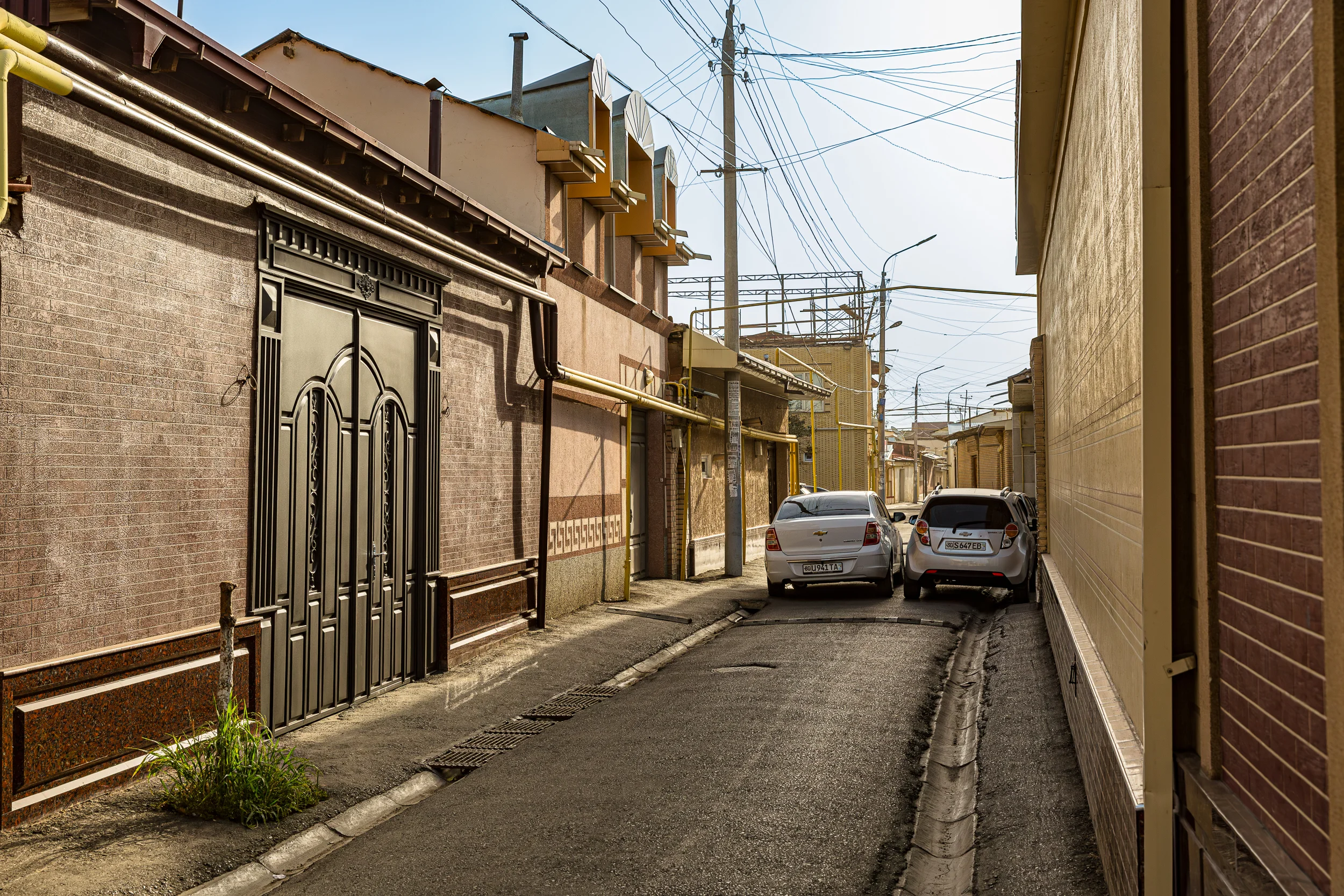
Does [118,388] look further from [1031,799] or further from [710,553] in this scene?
[710,553]

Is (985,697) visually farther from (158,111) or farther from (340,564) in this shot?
(158,111)

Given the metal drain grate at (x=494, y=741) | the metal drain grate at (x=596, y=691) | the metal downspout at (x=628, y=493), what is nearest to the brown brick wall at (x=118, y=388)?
the metal drain grate at (x=494, y=741)

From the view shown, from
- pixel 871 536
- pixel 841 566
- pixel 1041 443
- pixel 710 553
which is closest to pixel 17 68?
pixel 841 566

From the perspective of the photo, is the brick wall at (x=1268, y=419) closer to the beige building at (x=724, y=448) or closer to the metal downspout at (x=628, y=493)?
the metal downspout at (x=628, y=493)

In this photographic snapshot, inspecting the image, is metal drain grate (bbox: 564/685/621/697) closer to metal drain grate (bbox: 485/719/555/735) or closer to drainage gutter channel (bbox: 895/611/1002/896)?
metal drain grate (bbox: 485/719/555/735)

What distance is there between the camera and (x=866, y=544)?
1529 centimetres

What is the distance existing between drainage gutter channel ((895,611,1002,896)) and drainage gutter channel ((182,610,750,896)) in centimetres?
284

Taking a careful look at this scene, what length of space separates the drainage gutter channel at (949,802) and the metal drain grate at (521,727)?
285 centimetres

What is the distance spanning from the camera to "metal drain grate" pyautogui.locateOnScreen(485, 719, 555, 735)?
7781mm

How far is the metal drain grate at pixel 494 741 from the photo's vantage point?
731 centimetres

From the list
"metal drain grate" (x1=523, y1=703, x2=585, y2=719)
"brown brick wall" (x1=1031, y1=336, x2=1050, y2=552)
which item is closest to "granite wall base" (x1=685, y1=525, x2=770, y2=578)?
"brown brick wall" (x1=1031, y1=336, x2=1050, y2=552)

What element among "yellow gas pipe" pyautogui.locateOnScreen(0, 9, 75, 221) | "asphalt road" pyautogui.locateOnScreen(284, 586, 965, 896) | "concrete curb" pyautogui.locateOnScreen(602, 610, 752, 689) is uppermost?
"yellow gas pipe" pyautogui.locateOnScreen(0, 9, 75, 221)

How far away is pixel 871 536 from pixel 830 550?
2.07 ft

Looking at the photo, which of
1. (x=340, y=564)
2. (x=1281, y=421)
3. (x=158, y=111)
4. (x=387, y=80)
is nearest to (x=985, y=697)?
(x=340, y=564)
